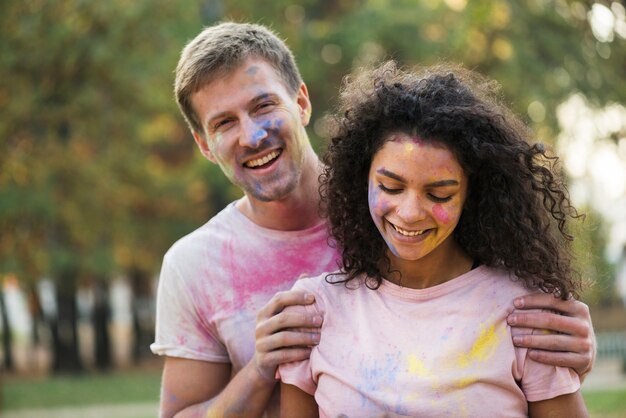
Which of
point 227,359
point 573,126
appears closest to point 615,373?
point 573,126

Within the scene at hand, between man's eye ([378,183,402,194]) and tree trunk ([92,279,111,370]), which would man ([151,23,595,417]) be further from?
tree trunk ([92,279,111,370])

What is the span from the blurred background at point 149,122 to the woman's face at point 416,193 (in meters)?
0.63

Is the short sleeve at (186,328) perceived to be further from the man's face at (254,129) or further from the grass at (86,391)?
the grass at (86,391)

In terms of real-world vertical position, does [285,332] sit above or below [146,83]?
below

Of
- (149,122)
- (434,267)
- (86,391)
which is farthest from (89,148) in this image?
(434,267)

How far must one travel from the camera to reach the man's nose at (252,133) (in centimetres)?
369

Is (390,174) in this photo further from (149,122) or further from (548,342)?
(149,122)

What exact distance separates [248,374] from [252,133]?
0.91m

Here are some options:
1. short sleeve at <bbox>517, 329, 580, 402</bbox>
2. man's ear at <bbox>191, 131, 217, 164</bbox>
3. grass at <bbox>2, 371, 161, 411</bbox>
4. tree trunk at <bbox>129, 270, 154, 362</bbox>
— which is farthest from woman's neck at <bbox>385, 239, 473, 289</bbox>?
tree trunk at <bbox>129, 270, 154, 362</bbox>

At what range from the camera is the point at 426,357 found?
3117 millimetres

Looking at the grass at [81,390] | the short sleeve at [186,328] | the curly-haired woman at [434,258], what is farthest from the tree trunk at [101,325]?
the curly-haired woman at [434,258]

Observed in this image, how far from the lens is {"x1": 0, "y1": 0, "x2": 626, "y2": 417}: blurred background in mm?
9859

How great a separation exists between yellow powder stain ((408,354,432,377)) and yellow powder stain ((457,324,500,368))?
0.35 ft

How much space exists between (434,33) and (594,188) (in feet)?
38.6
